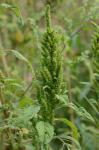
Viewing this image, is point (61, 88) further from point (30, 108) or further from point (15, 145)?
point (15, 145)

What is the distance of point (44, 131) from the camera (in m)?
1.81

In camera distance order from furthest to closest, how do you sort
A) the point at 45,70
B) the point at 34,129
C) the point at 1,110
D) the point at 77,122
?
the point at 77,122 → the point at 1,110 → the point at 34,129 → the point at 45,70

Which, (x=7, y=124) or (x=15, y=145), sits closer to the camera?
(x=7, y=124)

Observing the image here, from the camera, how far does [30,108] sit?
184cm

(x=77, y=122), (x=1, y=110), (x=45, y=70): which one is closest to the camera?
(x=45, y=70)

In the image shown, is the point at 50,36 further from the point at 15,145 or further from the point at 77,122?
the point at 77,122

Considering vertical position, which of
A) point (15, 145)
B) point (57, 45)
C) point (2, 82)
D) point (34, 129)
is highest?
point (57, 45)

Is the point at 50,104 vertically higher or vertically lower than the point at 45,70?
lower

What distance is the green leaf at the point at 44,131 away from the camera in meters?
1.80

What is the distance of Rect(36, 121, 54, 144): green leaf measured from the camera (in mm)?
1799

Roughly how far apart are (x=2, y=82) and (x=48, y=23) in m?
0.38

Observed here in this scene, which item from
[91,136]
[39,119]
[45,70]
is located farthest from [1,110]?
[91,136]

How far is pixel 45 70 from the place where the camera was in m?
1.81

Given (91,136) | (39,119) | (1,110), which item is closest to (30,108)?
(39,119)
